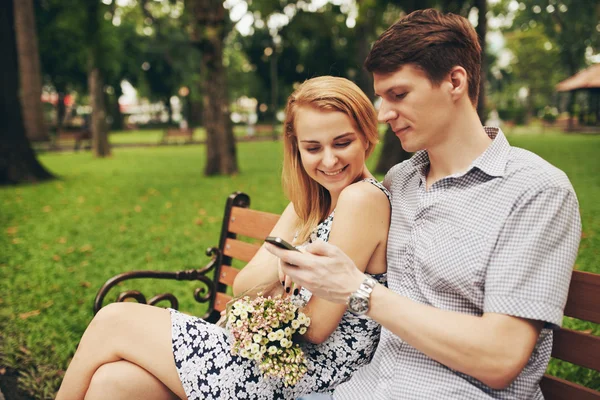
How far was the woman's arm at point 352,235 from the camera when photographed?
1.88 meters

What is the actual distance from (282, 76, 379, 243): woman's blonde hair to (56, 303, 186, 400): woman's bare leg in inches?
28.9

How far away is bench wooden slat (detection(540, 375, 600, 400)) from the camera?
1780mm

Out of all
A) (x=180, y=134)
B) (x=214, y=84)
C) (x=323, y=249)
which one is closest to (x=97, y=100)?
(x=214, y=84)

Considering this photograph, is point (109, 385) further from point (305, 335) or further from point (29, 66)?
point (29, 66)

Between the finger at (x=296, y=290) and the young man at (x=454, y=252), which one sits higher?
the young man at (x=454, y=252)

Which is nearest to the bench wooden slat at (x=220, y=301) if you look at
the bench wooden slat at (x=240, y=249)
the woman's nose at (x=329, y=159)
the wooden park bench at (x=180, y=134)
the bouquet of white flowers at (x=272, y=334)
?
the bench wooden slat at (x=240, y=249)

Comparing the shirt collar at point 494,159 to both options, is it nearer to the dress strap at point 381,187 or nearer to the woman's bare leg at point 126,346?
the dress strap at point 381,187

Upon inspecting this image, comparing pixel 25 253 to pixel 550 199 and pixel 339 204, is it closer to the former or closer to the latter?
pixel 339 204

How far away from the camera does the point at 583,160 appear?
48.5 ft

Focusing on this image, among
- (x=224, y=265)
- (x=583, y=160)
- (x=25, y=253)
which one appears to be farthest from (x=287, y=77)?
(x=224, y=265)

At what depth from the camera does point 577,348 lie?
1.81m

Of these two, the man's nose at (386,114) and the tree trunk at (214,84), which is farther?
the tree trunk at (214,84)

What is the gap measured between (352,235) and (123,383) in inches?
44.0

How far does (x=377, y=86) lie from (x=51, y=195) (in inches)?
442
